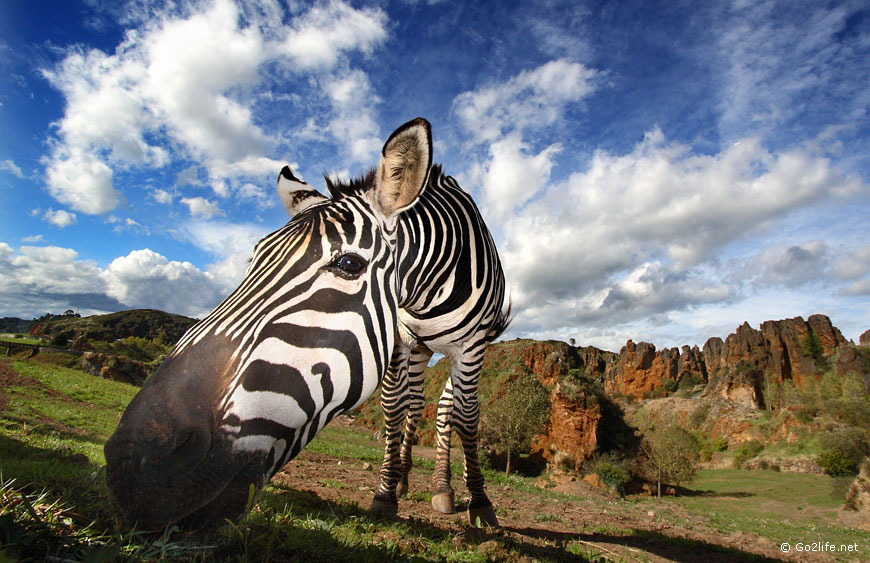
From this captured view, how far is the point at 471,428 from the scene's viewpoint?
190 inches

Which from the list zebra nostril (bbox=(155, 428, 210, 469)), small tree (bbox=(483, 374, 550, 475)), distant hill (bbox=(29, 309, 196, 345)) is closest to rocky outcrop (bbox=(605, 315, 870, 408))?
small tree (bbox=(483, 374, 550, 475))

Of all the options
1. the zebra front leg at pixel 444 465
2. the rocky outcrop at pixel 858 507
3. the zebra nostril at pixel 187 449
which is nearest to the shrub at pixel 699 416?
the rocky outcrop at pixel 858 507

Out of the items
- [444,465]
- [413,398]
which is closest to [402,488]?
[444,465]

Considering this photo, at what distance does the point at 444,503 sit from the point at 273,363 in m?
4.09

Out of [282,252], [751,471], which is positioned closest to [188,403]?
[282,252]

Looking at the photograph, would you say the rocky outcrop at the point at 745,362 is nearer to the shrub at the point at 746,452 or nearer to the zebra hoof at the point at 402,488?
the shrub at the point at 746,452

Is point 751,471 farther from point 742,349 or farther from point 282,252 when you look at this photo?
point 742,349

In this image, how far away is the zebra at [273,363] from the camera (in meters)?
1.50

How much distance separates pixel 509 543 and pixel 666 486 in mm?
33850

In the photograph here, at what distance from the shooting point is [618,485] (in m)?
24.1

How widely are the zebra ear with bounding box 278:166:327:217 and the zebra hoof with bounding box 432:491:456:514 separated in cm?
392

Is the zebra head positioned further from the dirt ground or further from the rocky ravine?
the rocky ravine

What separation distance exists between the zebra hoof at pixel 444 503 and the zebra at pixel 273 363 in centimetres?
354

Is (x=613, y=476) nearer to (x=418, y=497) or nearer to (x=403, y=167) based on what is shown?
(x=418, y=497)
